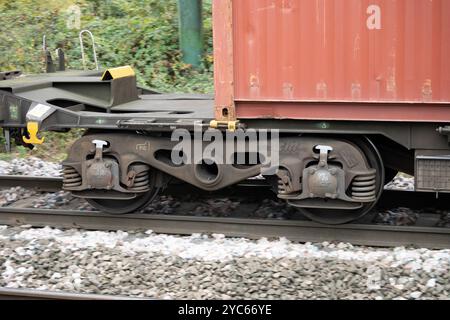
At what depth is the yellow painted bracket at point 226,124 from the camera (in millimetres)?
6887

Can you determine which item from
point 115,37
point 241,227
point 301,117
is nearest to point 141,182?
point 241,227

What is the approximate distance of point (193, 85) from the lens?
13.0 meters

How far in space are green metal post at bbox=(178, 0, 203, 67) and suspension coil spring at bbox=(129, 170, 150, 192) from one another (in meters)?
6.35

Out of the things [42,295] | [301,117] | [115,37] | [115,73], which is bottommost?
[42,295]

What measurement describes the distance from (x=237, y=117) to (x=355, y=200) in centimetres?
144

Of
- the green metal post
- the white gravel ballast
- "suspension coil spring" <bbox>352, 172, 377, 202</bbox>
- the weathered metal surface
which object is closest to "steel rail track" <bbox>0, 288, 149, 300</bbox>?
the white gravel ballast

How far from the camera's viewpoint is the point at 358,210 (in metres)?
7.30

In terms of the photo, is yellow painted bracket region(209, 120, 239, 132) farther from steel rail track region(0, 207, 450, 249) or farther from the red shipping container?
steel rail track region(0, 207, 450, 249)

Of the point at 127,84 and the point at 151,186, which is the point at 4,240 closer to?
the point at 151,186

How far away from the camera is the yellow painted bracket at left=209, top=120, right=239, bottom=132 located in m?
6.89

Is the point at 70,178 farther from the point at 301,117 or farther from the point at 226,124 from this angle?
the point at 301,117

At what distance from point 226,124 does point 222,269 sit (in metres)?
1.47

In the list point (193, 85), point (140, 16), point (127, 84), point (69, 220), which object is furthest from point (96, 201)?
point (140, 16)

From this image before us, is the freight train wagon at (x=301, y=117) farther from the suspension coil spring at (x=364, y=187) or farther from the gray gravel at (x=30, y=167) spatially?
the gray gravel at (x=30, y=167)
